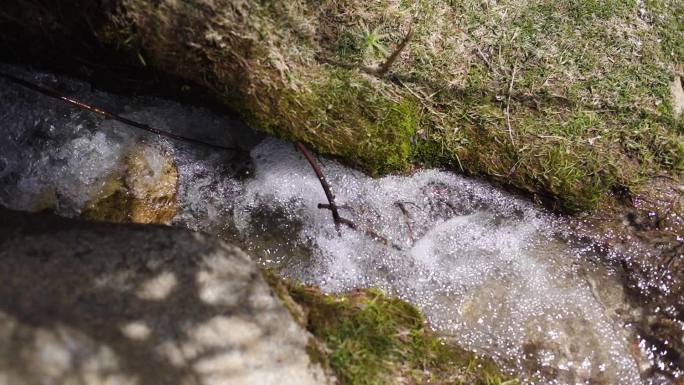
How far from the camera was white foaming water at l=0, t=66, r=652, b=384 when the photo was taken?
327cm

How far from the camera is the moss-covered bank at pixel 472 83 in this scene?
126 inches

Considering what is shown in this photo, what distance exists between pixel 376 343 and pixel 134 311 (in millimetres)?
1176

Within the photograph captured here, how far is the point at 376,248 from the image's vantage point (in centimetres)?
341

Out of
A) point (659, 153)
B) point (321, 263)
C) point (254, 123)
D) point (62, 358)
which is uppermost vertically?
point (659, 153)

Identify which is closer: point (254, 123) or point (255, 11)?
point (255, 11)

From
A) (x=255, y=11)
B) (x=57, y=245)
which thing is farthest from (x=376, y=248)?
(x=57, y=245)

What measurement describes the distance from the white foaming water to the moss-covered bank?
0.83 feet

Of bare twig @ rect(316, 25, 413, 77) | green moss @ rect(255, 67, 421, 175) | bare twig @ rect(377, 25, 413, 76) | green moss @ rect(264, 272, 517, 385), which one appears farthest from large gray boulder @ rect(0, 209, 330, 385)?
bare twig @ rect(377, 25, 413, 76)

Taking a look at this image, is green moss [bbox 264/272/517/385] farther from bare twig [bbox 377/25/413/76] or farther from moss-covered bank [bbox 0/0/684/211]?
bare twig [bbox 377/25/413/76]

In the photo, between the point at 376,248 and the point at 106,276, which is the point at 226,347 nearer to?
the point at 106,276

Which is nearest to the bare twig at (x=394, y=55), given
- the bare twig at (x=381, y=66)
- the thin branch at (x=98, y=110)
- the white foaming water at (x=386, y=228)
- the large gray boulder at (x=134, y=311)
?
the bare twig at (x=381, y=66)

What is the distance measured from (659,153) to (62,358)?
3455 millimetres

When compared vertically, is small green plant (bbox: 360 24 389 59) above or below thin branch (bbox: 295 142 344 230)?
above

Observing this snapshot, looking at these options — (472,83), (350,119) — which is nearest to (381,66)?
(350,119)
